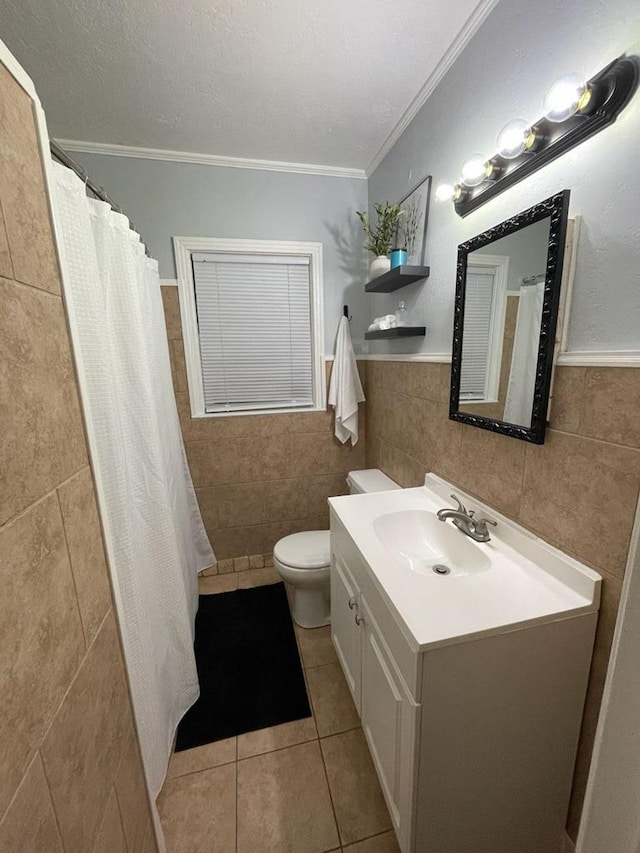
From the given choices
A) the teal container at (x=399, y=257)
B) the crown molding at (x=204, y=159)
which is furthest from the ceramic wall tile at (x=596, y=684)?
the crown molding at (x=204, y=159)

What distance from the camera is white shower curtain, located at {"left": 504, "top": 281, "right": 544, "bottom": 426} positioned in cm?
100

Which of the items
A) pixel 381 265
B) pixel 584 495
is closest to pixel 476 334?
pixel 584 495

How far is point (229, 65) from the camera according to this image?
136 cm

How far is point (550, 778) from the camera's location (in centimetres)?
97

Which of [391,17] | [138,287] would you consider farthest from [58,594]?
[391,17]

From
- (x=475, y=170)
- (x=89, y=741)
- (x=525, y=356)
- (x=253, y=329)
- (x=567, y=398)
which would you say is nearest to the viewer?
(x=89, y=741)

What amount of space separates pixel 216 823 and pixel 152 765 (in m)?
0.31

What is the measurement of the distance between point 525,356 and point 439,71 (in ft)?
4.07

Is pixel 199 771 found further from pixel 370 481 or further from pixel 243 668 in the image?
pixel 370 481

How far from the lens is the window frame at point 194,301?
2029 mm

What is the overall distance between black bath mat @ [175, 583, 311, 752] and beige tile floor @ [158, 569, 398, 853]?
0.05 metres

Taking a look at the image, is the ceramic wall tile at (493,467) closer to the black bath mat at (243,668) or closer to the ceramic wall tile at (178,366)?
the black bath mat at (243,668)

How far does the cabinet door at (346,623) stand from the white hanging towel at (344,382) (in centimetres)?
101

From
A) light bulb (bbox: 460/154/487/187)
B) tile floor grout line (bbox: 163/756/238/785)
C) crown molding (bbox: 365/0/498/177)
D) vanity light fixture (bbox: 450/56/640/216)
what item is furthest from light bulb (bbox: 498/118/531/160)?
tile floor grout line (bbox: 163/756/238/785)
